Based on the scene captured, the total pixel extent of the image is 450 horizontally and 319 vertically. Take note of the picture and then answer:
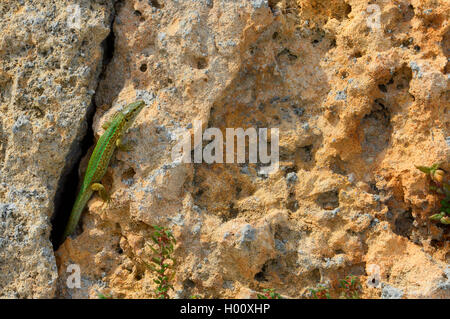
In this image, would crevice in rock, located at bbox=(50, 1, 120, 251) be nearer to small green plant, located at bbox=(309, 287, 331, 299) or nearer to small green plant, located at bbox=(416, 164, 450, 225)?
small green plant, located at bbox=(309, 287, 331, 299)

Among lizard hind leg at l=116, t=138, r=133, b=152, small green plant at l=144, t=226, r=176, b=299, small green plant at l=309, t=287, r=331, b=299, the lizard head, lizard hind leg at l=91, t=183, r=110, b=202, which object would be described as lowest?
small green plant at l=309, t=287, r=331, b=299

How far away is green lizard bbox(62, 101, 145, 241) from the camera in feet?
13.0

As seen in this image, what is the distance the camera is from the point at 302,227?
3.76 m

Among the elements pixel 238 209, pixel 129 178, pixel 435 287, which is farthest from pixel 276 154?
pixel 435 287

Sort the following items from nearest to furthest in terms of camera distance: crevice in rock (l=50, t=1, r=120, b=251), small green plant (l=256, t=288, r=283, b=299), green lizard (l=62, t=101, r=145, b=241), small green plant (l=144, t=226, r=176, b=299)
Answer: small green plant (l=256, t=288, r=283, b=299) < small green plant (l=144, t=226, r=176, b=299) < green lizard (l=62, t=101, r=145, b=241) < crevice in rock (l=50, t=1, r=120, b=251)

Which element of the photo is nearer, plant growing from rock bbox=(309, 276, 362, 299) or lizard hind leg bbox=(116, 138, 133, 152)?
plant growing from rock bbox=(309, 276, 362, 299)

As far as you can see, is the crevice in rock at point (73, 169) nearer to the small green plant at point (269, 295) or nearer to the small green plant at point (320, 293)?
the small green plant at point (269, 295)

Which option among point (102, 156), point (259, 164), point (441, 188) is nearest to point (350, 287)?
point (441, 188)

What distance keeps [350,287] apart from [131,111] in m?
2.02

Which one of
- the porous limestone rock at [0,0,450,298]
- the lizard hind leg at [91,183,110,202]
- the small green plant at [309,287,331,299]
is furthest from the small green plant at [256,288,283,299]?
the lizard hind leg at [91,183,110,202]

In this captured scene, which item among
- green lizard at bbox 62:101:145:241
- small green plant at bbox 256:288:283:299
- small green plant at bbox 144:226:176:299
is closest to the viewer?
small green plant at bbox 256:288:283:299

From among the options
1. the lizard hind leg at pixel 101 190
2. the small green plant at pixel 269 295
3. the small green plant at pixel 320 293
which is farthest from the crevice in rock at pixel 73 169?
the small green plant at pixel 320 293

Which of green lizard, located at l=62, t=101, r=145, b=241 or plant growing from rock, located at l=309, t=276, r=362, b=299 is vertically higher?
green lizard, located at l=62, t=101, r=145, b=241

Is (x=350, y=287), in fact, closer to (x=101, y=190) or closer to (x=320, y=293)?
(x=320, y=293)
